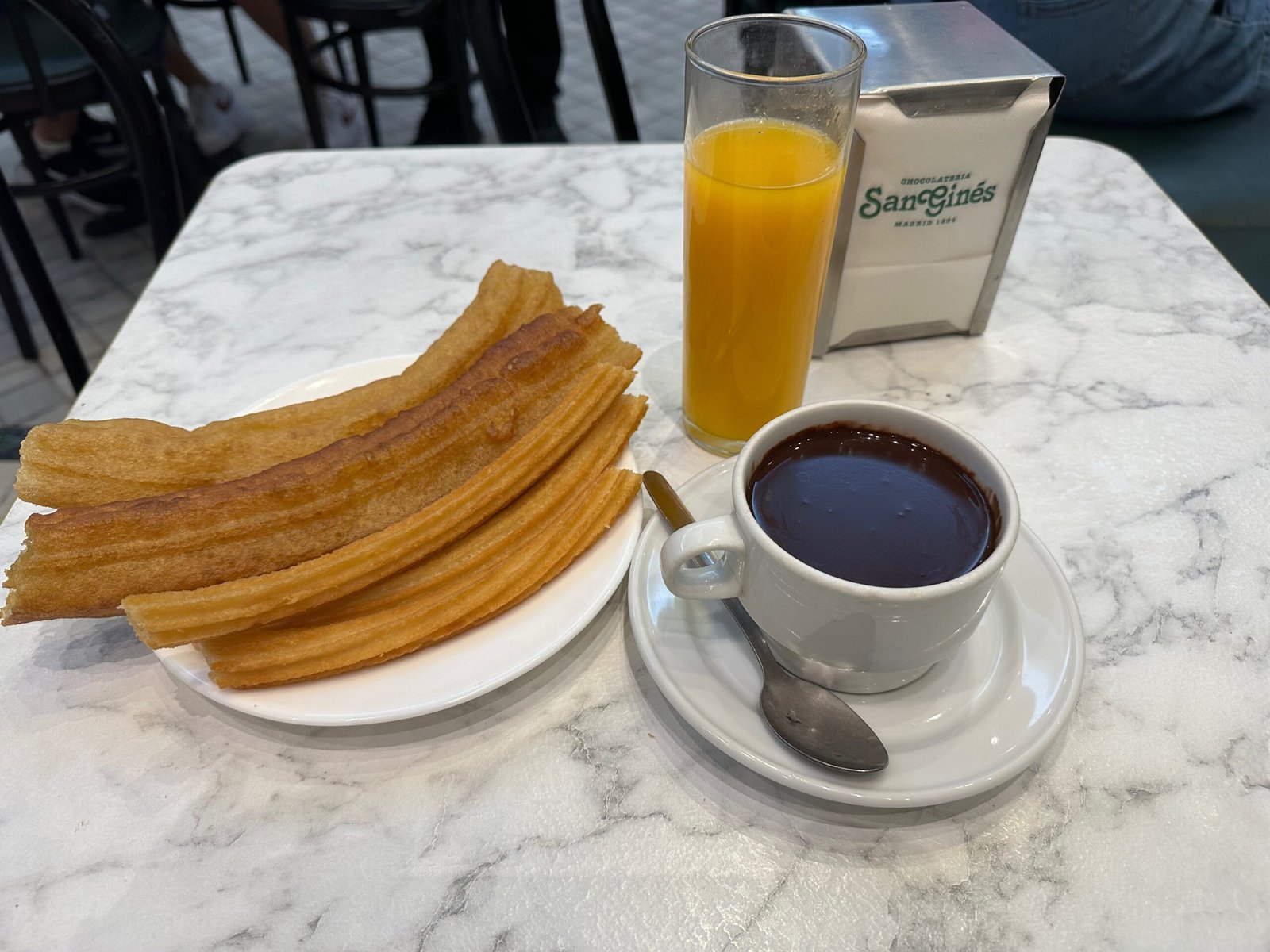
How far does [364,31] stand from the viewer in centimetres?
183

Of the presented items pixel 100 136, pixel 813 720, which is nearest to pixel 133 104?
pixel 813 720

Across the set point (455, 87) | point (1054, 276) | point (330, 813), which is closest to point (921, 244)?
point (1054, 276)

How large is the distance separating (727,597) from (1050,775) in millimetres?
227

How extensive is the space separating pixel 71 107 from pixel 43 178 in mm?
229

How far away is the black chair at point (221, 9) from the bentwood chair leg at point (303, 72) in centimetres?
30

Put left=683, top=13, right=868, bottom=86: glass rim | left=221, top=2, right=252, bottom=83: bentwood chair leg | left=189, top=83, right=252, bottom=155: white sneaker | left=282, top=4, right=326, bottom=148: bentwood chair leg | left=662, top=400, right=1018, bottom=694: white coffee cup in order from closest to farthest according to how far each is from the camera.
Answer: left=662, top=400, right=1018, bottom=694: white coffee cup < left=683, top=13, right=868, bottom=86: glass rim < left=282, top=4, right=326, bottom=148: bentwood chair leg < left=189, top=83, right=252, bottom=155: white sneaker < left=221, top=2, right=252, bottom=83: bentwood chair leg

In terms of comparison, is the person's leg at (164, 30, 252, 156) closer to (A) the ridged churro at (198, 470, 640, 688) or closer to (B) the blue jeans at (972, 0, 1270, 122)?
(B) the blue jeans at (972, 0, 1270, 122)

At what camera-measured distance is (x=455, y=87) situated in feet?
6.13

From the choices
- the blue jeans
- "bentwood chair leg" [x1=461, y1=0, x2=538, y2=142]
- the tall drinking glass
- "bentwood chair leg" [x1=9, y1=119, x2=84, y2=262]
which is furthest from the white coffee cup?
"bentwood chair leg" [x1=9, y1=119, x2=84, y2=262]

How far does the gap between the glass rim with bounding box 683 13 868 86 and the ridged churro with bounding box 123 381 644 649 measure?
0.23 metres

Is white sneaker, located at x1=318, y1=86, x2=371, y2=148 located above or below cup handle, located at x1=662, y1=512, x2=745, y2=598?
below

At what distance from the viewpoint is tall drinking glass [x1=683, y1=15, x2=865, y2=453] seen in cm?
64

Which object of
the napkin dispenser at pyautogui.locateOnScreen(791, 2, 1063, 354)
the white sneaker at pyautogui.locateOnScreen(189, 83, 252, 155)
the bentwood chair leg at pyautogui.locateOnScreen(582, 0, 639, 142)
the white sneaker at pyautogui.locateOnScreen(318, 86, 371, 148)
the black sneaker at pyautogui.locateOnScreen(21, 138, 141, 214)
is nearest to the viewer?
the napkin dispenser at pyautogui.locateOnScreen(791, 2, 1063, 354)

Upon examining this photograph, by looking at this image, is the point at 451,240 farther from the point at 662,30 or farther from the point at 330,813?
the point at 662,30
